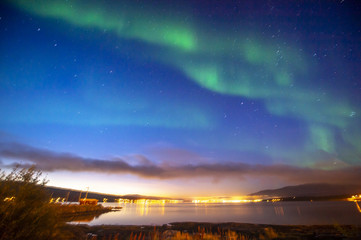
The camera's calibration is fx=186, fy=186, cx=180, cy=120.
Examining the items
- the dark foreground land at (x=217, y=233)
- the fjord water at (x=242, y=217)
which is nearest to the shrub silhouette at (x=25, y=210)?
the dark foreground land at (x=217, y=233)

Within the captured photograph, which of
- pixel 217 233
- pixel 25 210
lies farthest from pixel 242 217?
pixel 25 210

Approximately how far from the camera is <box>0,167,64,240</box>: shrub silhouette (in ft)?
23.4

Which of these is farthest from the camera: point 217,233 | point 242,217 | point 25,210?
point 242,217

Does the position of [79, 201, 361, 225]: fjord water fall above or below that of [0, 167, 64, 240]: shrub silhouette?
below

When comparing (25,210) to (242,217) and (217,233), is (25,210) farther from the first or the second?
(242,217)

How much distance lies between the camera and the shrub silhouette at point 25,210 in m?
7.13

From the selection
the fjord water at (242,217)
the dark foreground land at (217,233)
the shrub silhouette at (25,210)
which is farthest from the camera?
the fjord water at (242,217)

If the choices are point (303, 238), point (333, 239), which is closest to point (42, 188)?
point (303, 238)

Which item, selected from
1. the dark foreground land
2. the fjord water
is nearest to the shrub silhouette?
the dark foreground land

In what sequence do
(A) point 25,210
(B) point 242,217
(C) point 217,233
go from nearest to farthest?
(A) point 25,210 < (C) point 217,233 < (B) point 242,217

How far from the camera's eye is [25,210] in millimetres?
8227

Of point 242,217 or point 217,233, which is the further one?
point 242,217

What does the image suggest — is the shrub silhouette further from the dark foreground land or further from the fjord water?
the fjord water

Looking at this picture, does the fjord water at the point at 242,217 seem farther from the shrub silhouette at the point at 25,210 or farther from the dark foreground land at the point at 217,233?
the shrub silhouette at the point at 25,210
